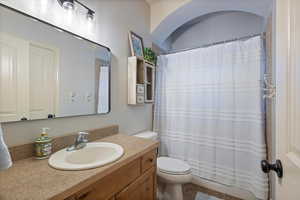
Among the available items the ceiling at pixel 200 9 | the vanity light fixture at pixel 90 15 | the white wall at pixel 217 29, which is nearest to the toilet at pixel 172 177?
the vanity light fixture at pixel 90 15

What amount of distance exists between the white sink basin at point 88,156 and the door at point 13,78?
1.14 ft

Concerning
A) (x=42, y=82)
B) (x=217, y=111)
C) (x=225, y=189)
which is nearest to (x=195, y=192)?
(x=225, y=189)

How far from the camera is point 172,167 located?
1513mm

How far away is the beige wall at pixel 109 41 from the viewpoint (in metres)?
0.91

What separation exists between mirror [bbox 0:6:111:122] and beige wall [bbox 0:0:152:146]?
62 millimetres

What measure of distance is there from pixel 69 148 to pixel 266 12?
2330 millimetres

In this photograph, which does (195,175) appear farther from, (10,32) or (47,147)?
(10,32)

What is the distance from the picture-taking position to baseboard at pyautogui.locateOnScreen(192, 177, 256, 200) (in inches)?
64.3

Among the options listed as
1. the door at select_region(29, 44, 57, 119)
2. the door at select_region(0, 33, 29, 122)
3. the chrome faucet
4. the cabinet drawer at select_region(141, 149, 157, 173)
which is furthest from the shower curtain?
the door at select_region(0, 33, 29, 122)

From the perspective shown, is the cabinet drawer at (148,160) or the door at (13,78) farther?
the cabinet drawer at (148,160)

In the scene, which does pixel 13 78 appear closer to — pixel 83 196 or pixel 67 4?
pixel 67 4

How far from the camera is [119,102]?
1598mm

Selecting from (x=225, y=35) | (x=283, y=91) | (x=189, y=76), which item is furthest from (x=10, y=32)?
(x=225, y=35)

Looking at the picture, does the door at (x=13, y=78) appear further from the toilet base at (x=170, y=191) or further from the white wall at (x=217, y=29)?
the white wall at (x=217, y=29)
